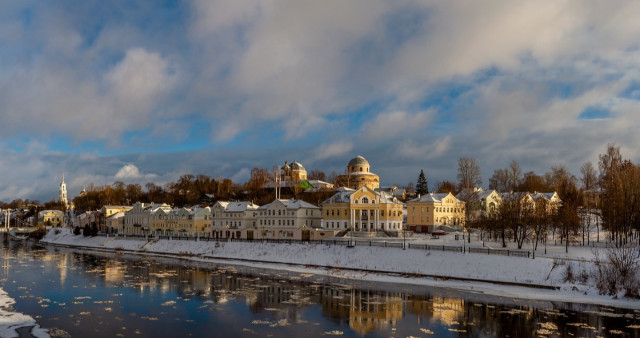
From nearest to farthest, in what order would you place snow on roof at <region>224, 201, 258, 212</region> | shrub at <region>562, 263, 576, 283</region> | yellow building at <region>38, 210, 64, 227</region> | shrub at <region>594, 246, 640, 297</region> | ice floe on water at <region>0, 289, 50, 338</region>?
ice floe on water at <region>0, 289, 50, 338</region> < shrub at <region>594, 246, 640, 297</region> < shrub at <region>562, 263, 576, 283</region> < snow on roof at <region>224, 201, 258, 212</region> < yellow building at <region>38, 210, 64, 227</region>

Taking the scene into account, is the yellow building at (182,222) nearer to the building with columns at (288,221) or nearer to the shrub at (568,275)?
the building with columns at (288,221)

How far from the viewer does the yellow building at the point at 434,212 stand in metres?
83.0

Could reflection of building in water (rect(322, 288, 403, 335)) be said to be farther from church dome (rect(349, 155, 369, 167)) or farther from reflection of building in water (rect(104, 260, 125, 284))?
church dome (rect(349, 155, 369, 167))

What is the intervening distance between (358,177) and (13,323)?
401 ft

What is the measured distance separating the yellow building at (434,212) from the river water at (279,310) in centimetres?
3822

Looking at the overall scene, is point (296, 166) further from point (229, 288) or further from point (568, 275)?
point (568, 275)

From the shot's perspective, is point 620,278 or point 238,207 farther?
point 238,207

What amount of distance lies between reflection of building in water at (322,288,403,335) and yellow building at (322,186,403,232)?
36.5 metres

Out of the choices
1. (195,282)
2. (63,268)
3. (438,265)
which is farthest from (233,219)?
(438,265)

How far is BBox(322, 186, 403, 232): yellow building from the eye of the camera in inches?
3073

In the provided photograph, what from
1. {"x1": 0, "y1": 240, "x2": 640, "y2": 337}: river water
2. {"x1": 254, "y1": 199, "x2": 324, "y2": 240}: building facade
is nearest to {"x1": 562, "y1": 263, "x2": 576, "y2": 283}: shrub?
{"x1": 0, "y1": 240, "x2": 640, "y2": 337}: river water

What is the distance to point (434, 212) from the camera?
82562mm

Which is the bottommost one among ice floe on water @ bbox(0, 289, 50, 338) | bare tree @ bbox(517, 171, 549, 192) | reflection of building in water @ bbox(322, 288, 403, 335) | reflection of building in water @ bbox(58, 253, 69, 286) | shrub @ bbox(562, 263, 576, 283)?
reflection of building in water @ bbox(58, 253, 69, 286)

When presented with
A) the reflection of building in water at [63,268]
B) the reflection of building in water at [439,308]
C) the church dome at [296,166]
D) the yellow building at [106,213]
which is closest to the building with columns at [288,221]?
the reflection of building in water at [63,268]
